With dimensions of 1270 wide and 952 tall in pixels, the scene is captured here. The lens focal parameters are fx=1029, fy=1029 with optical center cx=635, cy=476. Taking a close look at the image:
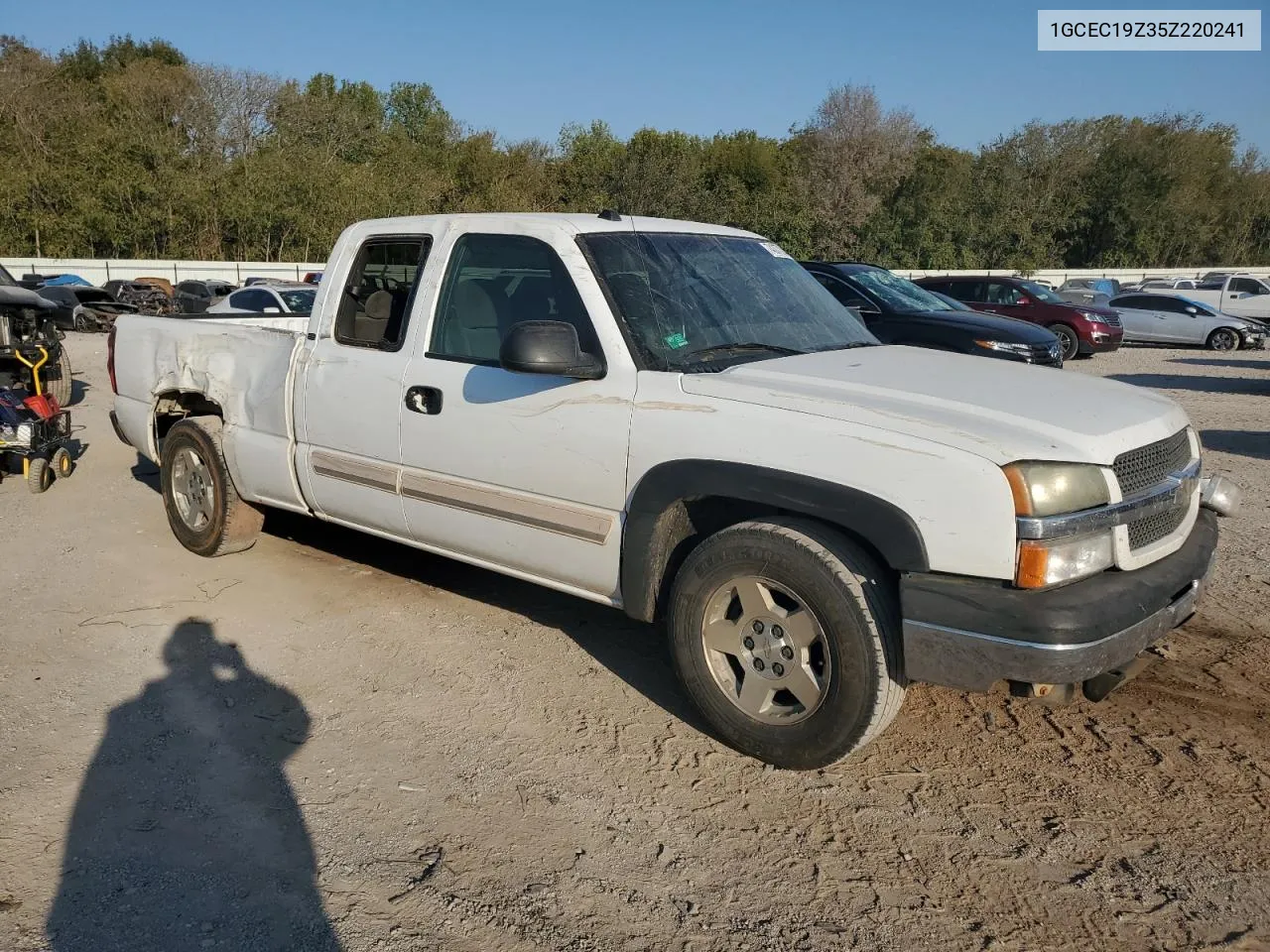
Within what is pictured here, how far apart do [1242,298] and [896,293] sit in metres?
21.1

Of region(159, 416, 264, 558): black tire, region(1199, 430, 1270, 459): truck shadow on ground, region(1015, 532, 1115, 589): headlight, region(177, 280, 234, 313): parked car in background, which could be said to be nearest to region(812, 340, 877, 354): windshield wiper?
region(1015, 532, 1115, 589): headlight

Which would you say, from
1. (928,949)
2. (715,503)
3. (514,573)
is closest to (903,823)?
(928,949)

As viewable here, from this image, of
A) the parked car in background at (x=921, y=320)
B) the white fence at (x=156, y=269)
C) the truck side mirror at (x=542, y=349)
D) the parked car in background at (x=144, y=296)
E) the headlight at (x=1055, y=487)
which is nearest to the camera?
the headlight at (x=1055, y=487)

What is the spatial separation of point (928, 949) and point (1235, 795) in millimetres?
1488

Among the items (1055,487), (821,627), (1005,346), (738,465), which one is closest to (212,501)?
(738,465)

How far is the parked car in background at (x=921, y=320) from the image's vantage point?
11602mm

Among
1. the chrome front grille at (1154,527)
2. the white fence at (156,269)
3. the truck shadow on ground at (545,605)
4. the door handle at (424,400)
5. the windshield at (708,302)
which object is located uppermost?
the white fence at (156,269)

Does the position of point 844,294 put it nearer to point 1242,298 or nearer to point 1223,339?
point 1223,339

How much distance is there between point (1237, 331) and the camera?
23.7 m

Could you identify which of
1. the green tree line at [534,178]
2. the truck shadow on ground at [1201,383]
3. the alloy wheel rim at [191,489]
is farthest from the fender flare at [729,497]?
the green tree line at [534,178]

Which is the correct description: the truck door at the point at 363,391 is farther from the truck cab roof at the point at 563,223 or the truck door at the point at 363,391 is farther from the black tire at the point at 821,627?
the black tire at the point at 821,627

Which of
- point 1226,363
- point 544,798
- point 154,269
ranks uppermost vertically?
point 154,269

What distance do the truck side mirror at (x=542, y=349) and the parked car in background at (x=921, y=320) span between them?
25.3 feet

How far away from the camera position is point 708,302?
4.39 meters
